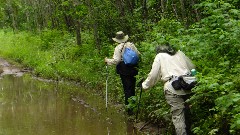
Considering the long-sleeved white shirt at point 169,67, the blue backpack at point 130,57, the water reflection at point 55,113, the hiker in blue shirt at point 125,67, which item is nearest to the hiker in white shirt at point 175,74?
the long-sleeved white shirt at point 169,67

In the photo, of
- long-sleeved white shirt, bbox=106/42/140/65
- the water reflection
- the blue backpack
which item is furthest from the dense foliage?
the water reflection

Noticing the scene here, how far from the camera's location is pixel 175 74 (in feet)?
22.4

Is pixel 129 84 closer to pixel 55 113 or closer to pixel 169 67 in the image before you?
pixel 55 113

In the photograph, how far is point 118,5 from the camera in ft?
49.7

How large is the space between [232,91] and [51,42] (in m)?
17.7

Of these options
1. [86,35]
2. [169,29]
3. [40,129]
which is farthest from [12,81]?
[169,29]

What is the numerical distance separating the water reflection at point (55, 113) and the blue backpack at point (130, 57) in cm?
145

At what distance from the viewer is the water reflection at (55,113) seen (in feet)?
29.2

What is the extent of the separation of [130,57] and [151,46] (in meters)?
0.86

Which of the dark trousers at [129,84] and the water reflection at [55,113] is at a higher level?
the dark trousers at [129,84]

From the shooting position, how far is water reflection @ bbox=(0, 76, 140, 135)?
8.89m

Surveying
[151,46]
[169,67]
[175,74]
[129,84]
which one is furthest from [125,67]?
[175,74]

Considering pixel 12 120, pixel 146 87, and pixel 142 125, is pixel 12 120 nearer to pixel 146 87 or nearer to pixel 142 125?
pixel 142 125

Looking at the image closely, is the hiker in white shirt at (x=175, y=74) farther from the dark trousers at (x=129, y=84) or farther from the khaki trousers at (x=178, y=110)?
the dark trousers at (x=129, y=84)
